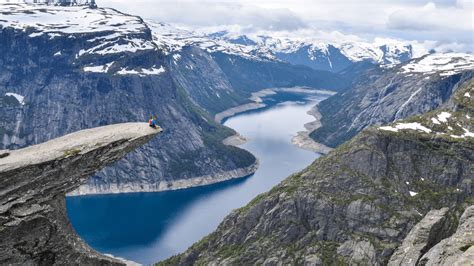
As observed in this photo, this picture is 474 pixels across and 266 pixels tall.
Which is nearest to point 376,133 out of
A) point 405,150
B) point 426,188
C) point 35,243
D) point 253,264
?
point 405,150

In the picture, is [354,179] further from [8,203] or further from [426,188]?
[8,203]

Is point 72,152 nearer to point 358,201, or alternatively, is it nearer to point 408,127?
point 358,201

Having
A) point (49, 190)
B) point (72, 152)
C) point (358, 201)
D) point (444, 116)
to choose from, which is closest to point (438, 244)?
point (72, 152)

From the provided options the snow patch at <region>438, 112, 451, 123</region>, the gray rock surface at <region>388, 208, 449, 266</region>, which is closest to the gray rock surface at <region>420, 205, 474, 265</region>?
the gray rock surface at <region>388, 208, 449, 266</region>

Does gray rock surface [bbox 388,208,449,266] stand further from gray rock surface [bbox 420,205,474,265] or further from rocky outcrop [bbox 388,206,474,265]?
gray rock surface [bbox 420,205,474,265]

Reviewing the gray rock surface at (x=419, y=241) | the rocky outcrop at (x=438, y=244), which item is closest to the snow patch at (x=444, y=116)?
the rocky outcrop at (x=438, y=244)

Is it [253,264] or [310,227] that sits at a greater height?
[310,227]

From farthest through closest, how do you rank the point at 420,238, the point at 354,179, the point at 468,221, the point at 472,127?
the point at 472,127 < the point at 354,179 < the point at 420,238 < the point at 468,221
